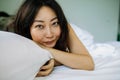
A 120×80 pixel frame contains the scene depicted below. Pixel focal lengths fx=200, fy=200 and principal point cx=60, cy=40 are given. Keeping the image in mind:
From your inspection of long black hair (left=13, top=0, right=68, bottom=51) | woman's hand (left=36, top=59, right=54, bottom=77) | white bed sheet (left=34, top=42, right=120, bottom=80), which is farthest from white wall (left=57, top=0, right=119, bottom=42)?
woman's hand (left=36, top=59, right=54, bottom=77)

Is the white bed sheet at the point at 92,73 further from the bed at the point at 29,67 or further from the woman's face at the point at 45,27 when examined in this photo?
the woman's face at the point at 45,27

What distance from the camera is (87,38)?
167 centimetres

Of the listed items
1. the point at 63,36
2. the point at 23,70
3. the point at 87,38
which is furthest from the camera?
the point at 87,38

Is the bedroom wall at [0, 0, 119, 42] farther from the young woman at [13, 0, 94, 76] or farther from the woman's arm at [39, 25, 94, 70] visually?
the woman's arm at [39, 25, 94, 70]

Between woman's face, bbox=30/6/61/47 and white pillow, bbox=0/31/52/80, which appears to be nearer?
white pillow, bbox=0/31/52/80

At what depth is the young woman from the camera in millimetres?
892

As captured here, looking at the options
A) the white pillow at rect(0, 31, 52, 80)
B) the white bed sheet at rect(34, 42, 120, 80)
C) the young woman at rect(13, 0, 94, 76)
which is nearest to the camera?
the white pillow at rect(0, 31, 52, 80)

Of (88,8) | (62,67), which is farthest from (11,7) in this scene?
(62,67)

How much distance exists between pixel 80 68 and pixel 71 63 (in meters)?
0.05

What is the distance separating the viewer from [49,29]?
927mm

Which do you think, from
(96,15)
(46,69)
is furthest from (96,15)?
(46,69)

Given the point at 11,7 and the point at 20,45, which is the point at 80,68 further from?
the point at 11,7

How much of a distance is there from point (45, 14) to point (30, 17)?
0.07 metres

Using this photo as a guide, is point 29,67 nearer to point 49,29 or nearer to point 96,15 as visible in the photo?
point 49,29
